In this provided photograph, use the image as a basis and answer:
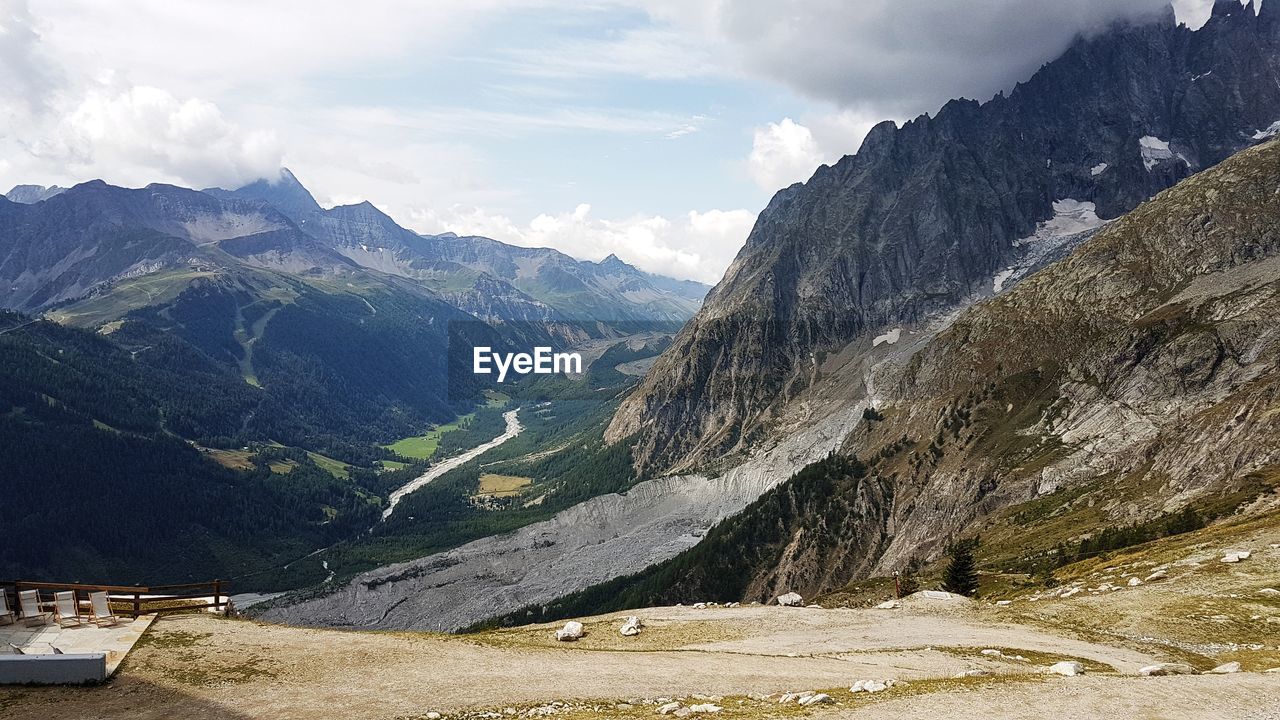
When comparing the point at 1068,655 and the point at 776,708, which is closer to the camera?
the point at 776,708

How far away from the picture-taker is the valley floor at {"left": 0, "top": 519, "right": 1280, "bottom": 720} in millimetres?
27312

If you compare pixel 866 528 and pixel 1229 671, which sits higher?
pixel 1229 671

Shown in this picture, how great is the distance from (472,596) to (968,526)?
121460mm

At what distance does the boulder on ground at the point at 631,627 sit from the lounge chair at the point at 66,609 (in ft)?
98.4

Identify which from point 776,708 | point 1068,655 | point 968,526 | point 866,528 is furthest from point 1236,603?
point 866,528

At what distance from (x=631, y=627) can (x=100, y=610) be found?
2980 centimetres

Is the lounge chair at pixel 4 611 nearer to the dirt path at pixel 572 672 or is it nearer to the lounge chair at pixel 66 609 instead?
the lounge chair at pixel 66 609

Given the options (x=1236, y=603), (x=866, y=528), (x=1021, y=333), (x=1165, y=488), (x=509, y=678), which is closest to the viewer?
(x=509, y=678)

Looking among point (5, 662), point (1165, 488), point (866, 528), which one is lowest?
point (866, 528)

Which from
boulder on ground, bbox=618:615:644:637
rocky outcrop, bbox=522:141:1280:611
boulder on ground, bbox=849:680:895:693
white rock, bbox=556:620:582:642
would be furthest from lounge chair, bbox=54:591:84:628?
rocky outcrop, bbox=522:141:1280:611

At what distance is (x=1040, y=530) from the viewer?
4437 inches

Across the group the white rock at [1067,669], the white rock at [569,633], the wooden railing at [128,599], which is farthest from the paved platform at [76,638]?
the white rock at [1067,669]

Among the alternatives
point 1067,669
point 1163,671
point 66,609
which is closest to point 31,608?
point 66,609

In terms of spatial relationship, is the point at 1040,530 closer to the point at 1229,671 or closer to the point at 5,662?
the point at 1229,671
